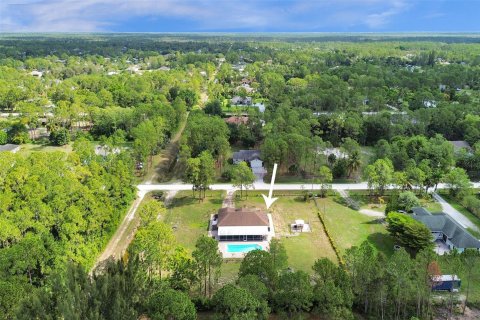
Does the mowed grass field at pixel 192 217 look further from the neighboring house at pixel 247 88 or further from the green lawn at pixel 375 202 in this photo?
the neighboring house at pixel 247 88

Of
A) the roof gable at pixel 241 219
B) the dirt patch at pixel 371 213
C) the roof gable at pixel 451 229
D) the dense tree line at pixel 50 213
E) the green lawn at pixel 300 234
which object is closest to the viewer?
the dense tree line at pixel 50 213

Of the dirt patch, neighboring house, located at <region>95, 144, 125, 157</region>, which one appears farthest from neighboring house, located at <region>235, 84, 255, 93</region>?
the dirt patch

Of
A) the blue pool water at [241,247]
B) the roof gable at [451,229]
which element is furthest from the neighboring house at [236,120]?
the roof gable at [451,229]

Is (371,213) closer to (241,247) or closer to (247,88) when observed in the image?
(241,247)

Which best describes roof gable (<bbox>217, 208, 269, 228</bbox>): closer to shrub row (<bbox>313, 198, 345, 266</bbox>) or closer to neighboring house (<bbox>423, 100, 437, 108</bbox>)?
shrub row (<bbox>313, 198, 345, 266</bbox>)

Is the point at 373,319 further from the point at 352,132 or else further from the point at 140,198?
the point at 352,132

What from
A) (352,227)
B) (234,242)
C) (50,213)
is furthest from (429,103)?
(50,213)
